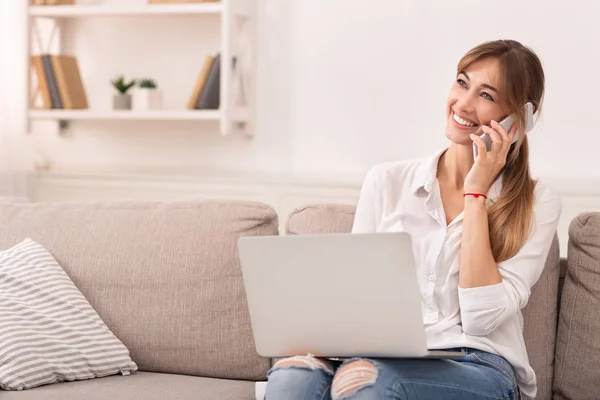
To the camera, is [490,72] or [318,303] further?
[490,72]

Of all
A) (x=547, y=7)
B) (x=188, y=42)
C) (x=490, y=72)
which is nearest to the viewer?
(x=490, y=72)

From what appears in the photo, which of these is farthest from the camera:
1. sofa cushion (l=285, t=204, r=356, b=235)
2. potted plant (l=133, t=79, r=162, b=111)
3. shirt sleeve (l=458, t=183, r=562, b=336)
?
potted plant (l=133, t=79, r=162, b=111)

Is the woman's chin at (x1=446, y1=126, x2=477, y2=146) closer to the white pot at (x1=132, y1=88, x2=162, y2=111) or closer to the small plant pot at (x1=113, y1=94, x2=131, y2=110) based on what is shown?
the white pot at (x1=132, y1=88, x2=162, y2=111)

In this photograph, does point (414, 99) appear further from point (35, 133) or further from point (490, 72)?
point (35, 133)

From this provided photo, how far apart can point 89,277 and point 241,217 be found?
1.29ft

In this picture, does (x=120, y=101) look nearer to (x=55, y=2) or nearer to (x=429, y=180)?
(x=55, y=2)

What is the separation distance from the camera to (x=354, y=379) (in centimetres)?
169

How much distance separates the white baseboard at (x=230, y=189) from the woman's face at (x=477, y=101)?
1.08 m

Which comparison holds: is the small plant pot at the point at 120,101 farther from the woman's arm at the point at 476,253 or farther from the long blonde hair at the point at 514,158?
the woman's arm at the point at 476,253

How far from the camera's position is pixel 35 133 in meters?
3.78

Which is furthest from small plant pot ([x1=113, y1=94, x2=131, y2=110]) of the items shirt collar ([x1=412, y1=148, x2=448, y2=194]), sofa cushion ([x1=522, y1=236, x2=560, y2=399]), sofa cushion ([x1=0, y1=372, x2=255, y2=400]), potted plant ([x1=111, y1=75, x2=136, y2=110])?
sofa cushion ([x1=522, y1=236, x2=560, y2=399])

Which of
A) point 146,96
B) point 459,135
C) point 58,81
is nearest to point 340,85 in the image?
point 146,96

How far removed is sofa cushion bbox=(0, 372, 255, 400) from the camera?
6.52 feet

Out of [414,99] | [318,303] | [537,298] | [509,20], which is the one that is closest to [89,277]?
[318,303]
